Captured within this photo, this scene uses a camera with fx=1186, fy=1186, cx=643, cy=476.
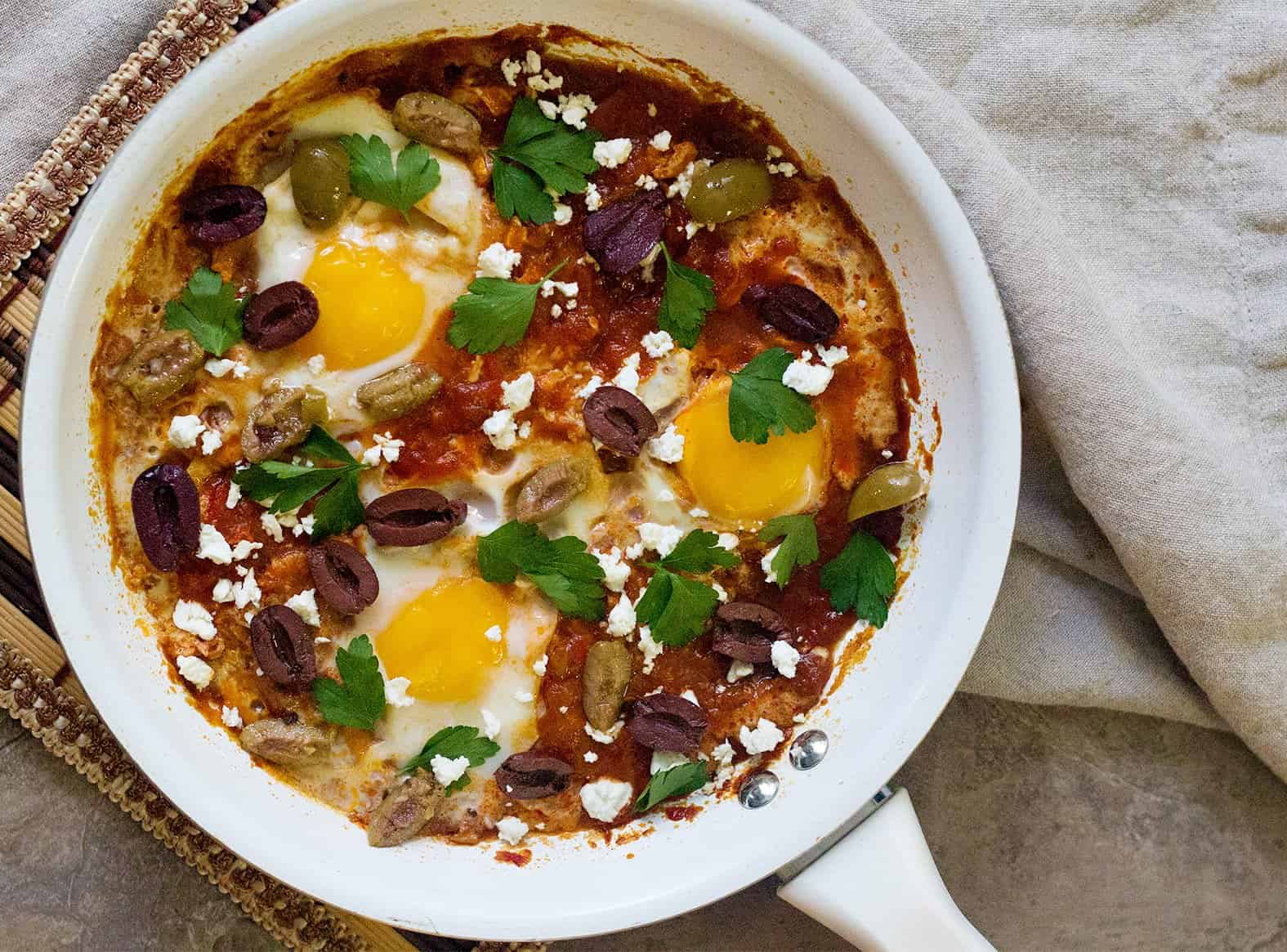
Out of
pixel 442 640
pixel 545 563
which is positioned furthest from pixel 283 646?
pixel 545 563

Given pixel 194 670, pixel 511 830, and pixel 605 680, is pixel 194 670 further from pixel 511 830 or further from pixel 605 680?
pixel 605 680

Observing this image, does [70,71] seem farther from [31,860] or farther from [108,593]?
[31,860]

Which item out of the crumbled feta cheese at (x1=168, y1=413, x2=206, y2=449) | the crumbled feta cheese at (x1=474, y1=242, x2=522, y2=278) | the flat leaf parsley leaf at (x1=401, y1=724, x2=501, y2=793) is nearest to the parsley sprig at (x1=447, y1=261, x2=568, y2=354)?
the crumbled feta cheese at (x1=474, y1=242, x2=522, y2=278)

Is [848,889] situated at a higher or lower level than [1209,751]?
higher

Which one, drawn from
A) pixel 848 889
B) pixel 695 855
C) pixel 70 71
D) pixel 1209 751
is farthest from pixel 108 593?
pixel 1209 751

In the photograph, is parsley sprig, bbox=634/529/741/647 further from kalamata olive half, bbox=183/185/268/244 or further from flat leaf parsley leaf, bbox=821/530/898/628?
kalamata olive half, bbox=183/185/268/244
